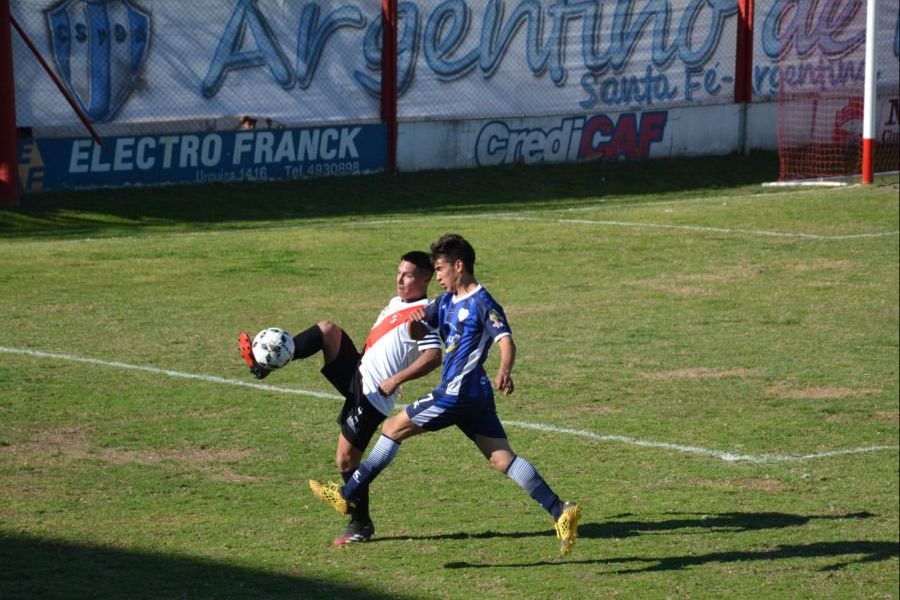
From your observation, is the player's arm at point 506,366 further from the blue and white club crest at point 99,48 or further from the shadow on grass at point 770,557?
the blue and white club crest at point 99,48

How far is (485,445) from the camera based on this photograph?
27.6 feet

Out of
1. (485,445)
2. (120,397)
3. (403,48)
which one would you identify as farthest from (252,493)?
(403,48)

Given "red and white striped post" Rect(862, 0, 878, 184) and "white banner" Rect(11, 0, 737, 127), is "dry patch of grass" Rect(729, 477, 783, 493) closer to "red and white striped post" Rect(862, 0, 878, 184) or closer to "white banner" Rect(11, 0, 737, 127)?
"white banner" Rect(11, 0, 737, 127)

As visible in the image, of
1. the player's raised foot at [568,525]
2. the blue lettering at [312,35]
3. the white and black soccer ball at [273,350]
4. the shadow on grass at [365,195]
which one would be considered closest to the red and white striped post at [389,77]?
the shadow on grass at [365,195]

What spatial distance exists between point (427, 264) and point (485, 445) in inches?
43.9

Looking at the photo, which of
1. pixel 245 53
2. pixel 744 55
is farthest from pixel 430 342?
pixel 744 55

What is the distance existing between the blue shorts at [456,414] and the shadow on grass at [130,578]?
1.05 meters

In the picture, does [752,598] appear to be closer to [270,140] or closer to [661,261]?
[661,261]

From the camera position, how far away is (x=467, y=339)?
820cm

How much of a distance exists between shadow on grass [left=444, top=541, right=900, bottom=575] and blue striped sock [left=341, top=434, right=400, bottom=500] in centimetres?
66

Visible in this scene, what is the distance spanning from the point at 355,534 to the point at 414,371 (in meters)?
1.02

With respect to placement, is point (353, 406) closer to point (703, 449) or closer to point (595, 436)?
point (595, 436)

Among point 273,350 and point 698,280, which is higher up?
point 273,350

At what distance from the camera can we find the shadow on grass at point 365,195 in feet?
66.9
